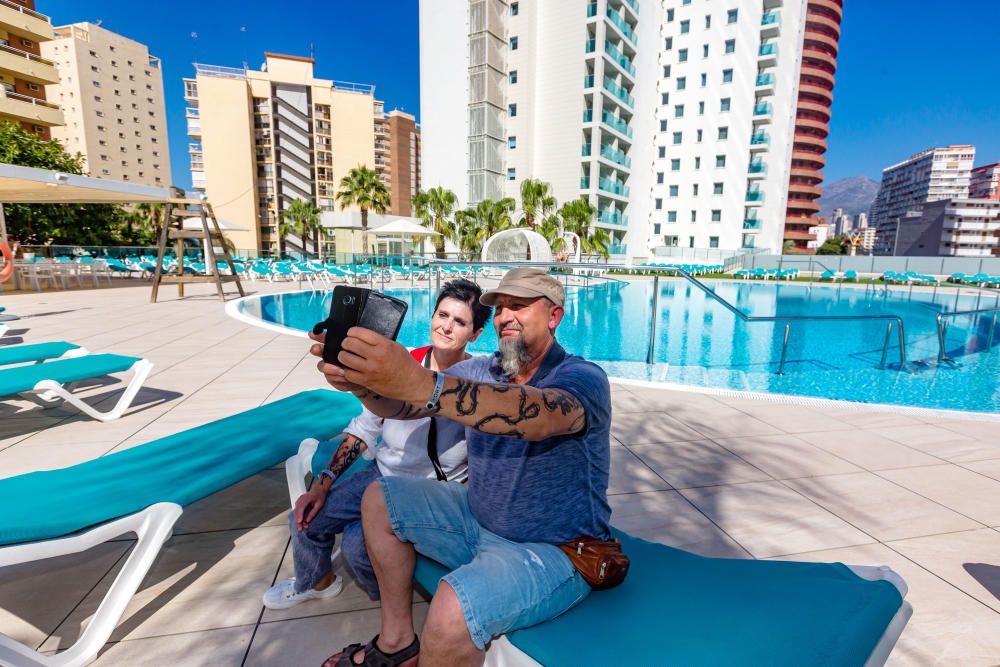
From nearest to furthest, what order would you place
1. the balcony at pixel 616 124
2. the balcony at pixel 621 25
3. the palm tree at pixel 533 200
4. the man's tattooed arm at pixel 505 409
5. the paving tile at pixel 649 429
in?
1. the man's tattooed arm at pixel 505 409
2. the paving tile at pixel 649 429
3. the palm tree at pixel 533 200
4. the balcony at pixel 621 25
5. the balcony at pixel 616 124

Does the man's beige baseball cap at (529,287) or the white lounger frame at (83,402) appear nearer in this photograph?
the man's beige baseball cap at (529,287)

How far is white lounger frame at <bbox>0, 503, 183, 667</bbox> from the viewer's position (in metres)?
1.59

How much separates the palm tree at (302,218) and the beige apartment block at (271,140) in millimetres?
1482

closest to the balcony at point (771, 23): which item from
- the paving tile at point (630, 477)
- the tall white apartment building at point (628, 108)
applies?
the tall white apartment building at point (628, 108)

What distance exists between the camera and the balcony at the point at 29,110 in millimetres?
31203

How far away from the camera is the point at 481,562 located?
1.37m

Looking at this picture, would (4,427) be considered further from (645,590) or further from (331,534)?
(645,590)

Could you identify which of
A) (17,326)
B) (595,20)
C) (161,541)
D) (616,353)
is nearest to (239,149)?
(595,20)

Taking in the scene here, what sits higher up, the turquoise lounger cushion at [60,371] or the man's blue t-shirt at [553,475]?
the man's blue t-shirt at [553,475]

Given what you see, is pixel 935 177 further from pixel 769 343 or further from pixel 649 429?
pixel 649 429

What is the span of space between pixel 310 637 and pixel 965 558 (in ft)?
10.2

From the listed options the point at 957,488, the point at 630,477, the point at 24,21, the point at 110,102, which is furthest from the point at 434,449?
the point at 110,102

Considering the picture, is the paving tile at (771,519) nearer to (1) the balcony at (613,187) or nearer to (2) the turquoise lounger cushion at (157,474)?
(2) the turquoise lounger cushion at (157,474)

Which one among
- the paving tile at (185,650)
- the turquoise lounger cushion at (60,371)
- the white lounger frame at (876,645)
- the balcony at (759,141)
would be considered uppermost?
the balcony at (759,141)
